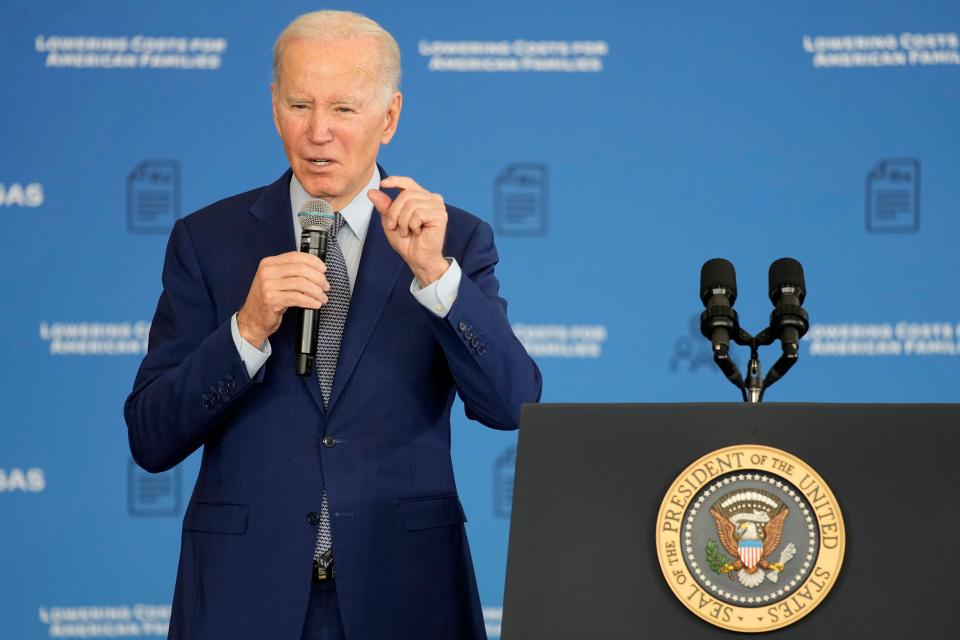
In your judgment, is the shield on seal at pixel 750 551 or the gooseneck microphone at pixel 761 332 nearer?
the shield on seal at pixel 750 551

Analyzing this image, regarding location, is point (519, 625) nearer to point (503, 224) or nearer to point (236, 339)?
point (236, 339)

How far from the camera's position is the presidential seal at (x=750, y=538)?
51.1 inches

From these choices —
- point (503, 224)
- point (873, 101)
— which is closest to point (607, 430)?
point (503, 224)

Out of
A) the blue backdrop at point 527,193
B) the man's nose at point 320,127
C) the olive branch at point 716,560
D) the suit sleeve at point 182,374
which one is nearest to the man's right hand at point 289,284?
the suit sleeve at point 182,374

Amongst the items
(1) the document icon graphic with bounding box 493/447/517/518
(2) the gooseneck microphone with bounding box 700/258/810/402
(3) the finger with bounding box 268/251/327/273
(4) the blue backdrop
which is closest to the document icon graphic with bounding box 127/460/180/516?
(4) the blue backdrop

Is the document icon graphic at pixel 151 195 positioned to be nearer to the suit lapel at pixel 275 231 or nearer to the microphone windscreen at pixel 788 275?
the suit lapel at pixel 275 231

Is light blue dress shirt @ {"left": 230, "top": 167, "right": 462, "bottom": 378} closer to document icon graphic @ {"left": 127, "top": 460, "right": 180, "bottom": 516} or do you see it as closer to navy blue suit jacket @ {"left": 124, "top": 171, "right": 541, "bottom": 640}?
navy blue suit jacket @ {"left": 124, "top": 171, "right": 541, "bottom": 640}

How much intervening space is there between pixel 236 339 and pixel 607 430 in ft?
1.99

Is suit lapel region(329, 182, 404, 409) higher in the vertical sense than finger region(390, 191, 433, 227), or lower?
lower

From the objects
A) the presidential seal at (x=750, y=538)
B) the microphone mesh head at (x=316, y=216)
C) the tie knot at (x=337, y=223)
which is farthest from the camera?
the tie knot at (x=337, y=223)

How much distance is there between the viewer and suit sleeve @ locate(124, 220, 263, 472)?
1684 millimetres

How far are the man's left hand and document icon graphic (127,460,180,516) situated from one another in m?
2.10

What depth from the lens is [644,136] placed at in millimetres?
3496

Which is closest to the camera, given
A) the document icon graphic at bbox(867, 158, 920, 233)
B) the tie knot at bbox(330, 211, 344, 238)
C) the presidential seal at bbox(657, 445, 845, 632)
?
the presidential seal at bbox(657, 445, 845, 632)
